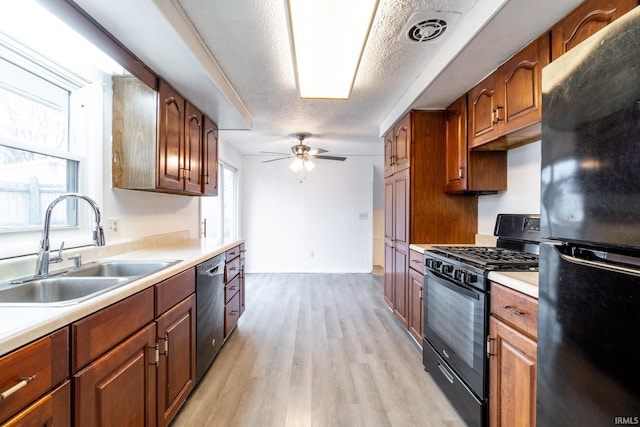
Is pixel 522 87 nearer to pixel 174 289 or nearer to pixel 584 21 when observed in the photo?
pixel 584 21

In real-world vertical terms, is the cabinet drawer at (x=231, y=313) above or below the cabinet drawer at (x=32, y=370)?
below

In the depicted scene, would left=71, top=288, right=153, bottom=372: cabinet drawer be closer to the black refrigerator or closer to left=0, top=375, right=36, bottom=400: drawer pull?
left=0, top=375, right=36, bottom=400: drawer pull

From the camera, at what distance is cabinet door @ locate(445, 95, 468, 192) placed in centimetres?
232

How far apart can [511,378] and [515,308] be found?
0.32 m

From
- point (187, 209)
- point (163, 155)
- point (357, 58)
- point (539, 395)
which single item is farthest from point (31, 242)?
point (539, 395)

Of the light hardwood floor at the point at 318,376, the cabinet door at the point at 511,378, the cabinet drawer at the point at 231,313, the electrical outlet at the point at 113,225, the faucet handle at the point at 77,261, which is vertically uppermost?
the electrical outlet at the point at 113,225

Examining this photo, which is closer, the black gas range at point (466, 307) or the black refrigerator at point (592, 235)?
the black refrigerator at point (592, 235)

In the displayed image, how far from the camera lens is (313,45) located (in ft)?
6.03

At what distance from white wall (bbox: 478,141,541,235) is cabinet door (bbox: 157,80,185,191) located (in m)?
2.63

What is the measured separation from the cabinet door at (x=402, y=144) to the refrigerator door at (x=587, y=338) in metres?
1.85

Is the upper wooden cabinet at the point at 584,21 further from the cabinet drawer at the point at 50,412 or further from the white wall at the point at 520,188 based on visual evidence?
the cabinet drawer at the point at 50,412

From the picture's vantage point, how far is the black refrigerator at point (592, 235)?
72 cm

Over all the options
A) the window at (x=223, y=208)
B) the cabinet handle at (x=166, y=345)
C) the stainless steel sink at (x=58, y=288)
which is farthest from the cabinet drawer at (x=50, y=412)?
the window at (x=223, y=208)

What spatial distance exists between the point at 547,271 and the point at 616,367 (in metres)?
0.31
